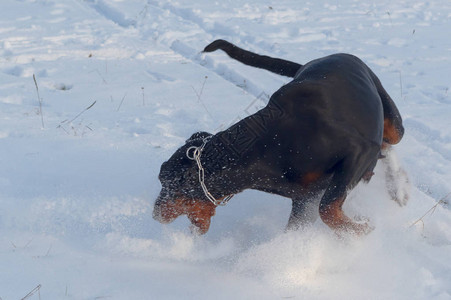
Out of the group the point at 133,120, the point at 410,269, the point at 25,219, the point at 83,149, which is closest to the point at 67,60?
the point at 133,120

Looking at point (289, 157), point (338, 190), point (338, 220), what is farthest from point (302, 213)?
point (289, 157)

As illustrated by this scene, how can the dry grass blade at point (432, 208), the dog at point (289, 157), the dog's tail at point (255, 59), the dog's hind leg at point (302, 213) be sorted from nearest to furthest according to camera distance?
the dog at point (289, 157) < the dog's hind leg at point (302, 213) < the dry grass blade at point (432, 208) < the dog's tail at point (255, 59)

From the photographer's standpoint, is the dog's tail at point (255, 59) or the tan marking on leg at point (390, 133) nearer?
the tan marking on leg at point (390, 133)

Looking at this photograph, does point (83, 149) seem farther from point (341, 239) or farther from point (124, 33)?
point (124, 33)

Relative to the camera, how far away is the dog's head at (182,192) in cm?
268

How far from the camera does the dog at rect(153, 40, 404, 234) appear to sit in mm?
2633

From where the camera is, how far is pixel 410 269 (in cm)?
283

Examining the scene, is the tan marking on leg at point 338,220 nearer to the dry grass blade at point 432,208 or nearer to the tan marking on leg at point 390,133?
the dry grass blade at point 432,208

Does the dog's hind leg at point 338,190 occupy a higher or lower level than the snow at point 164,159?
higher

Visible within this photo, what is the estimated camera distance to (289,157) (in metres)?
2.62

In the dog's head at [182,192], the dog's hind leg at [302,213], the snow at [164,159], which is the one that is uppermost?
the dog's head at [182,192]

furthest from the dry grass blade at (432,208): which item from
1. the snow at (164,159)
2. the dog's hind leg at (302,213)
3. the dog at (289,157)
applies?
the dog's hind leg at (302,213)

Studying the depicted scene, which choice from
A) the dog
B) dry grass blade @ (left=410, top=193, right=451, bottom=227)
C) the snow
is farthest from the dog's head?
dry grass blade @ (left=410, top=193, right=451, bottom=227)

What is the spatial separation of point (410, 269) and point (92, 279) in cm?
155
